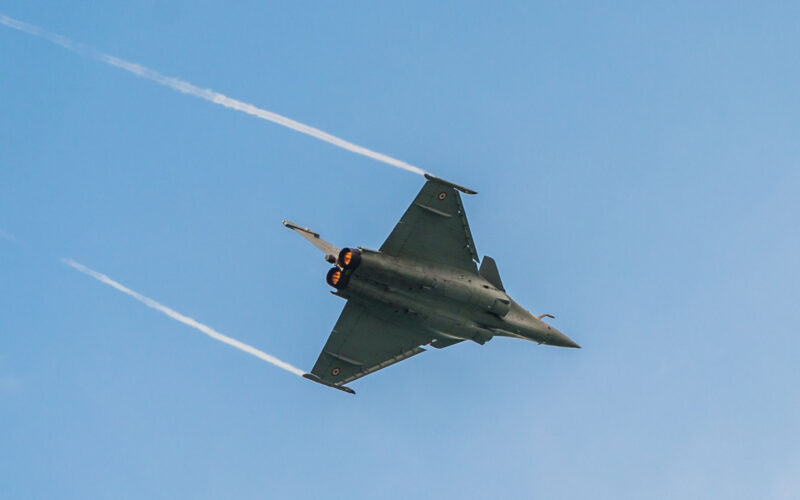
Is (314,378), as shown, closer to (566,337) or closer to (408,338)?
(408,338)

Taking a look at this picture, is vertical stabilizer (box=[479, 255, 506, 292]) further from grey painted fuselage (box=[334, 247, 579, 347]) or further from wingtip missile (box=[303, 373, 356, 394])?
wingtip missile (box=[303, 373, 356, 394])

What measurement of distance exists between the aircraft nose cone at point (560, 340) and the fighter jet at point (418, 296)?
0.13 feet

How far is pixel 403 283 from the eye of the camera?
129ft

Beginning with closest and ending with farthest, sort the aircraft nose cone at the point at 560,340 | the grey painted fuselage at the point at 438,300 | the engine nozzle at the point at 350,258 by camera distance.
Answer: the engine nozzle at the point at 350,258 → the grey painted fuselage at the point at 438,300 → the aircraft nose cone at the point at 560,340

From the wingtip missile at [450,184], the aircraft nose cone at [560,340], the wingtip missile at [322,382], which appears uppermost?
the wingtip missile at [450,184]

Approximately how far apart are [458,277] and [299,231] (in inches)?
234

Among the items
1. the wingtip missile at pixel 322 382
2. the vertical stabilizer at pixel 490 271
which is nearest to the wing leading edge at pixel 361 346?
the wingtip missile at pixel 322 382

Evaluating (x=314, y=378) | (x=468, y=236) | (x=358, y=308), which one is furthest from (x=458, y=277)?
(x=314, y=378)

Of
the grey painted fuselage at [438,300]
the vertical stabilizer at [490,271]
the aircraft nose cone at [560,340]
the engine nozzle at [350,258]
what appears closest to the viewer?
the engine nozzle at [350,258]

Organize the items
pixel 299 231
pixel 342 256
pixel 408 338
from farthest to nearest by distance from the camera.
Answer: pixel 408 338
pixel 299 231
pixel 342 256

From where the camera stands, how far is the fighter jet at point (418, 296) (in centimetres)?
3909

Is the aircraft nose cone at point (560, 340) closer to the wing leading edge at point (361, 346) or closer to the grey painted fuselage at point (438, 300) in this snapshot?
the grey painted fuselage at point (438, 300)

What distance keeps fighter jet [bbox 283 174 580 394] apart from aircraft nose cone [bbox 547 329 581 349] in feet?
0.13

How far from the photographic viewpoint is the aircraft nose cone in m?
44.0
